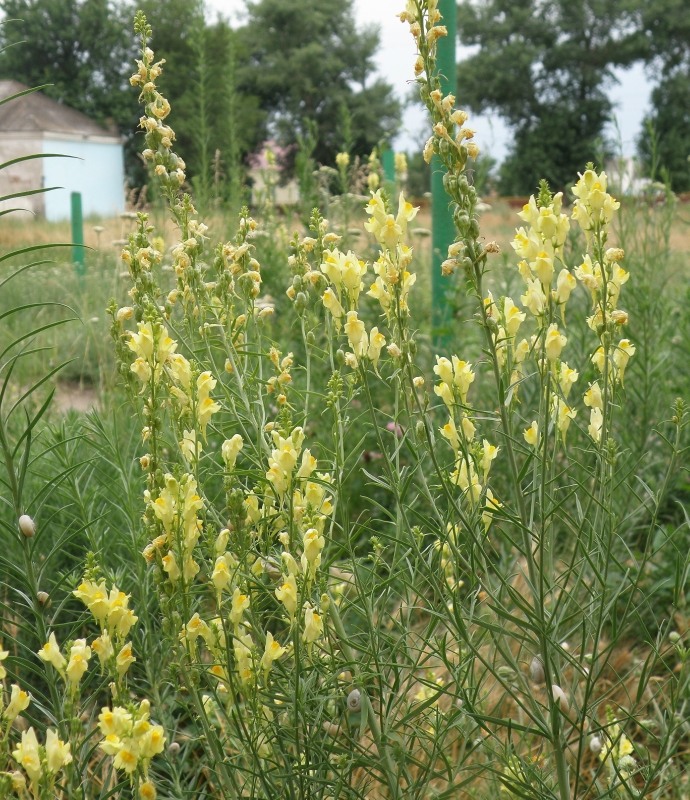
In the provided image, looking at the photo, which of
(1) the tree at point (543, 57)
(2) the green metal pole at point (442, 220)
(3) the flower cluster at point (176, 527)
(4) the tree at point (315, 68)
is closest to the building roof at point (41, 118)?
(4) the tree at point (315, 68)

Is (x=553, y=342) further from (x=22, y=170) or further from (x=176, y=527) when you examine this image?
(x=22, y=170)

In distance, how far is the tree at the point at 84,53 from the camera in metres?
36.3

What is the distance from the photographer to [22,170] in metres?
34.9

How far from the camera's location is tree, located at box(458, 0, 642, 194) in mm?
37719

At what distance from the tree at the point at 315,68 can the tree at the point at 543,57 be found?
396cm

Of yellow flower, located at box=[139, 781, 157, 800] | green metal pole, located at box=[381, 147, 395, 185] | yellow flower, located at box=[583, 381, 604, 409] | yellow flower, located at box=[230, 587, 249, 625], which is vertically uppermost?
green metal pole, located at box=[381, 147, 395, 185]

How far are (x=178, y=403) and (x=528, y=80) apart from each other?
3978 centimetres

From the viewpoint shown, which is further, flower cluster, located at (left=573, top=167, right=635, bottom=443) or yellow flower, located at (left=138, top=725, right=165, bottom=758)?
flower cluster, located at (left=573, top=167, right=635, bottom=443)

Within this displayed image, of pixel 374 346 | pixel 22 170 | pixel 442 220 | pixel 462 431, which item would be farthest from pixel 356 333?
pixel 22 170

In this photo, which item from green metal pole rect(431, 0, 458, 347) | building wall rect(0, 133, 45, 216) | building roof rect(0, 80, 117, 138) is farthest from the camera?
building roof rect(0, 80, 117, 138)

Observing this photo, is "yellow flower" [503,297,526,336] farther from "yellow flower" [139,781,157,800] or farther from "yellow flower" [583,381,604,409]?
"yellow flower" [139,781,157,800]

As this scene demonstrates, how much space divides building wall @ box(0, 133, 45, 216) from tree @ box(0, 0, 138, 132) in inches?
88.7

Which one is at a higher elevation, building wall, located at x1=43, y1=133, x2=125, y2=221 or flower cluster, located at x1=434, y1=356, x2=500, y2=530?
building wall, located at x1=43, y1=133, x2=125, y2=221

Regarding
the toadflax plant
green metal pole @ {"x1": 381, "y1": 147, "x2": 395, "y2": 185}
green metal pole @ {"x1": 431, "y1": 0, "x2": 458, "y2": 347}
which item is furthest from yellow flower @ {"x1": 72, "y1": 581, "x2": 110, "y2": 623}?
green metal pole @ {"x1": 381, "y1": 147, "x2": 395, "y2": 185}
